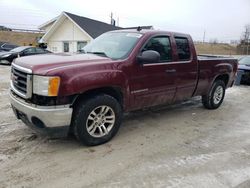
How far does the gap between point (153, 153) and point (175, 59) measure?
7.04 ft

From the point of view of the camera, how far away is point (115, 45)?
193 inches

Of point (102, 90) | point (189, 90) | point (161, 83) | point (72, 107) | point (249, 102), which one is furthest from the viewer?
point (249, 102)

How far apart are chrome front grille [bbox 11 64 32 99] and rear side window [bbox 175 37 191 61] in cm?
311

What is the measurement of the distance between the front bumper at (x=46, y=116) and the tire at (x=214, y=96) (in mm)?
4193

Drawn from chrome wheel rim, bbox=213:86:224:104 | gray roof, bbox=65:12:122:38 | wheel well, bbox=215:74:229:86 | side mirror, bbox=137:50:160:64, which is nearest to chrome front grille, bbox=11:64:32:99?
side mirror, bbox=137:50:160:64

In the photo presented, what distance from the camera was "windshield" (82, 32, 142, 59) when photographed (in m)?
4.63

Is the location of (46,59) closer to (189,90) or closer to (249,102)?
(189,90)

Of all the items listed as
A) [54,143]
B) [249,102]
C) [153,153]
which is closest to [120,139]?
[153,153]

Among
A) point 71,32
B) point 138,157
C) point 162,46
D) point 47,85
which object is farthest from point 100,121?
point 71,32

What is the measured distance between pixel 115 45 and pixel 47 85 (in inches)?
71.2

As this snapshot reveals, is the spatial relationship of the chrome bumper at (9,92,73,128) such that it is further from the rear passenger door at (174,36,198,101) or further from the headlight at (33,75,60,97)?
the rear passenger door at (174,36,198,101)

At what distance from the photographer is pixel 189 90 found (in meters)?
5.86

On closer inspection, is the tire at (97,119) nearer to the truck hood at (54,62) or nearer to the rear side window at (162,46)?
the truck hood at (54,62)

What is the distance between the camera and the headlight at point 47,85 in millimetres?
3529
